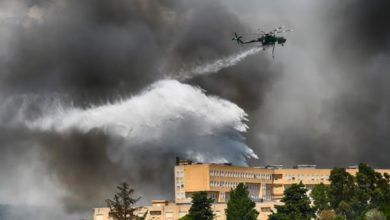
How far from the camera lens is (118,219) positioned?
136625 millimetres

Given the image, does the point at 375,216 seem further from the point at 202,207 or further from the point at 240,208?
the point at 202,207

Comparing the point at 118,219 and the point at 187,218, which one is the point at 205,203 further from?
the point at 118,219

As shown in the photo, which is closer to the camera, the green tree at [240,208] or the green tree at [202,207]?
the green tree at [240,208]

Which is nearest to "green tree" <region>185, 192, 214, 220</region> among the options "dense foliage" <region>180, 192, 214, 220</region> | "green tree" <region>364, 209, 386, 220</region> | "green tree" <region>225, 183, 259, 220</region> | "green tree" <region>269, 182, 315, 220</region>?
"dense foliage" <region>180, 192, 214, 220</region>

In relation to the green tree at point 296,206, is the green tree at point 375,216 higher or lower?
lower

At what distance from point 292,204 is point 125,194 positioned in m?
59.5

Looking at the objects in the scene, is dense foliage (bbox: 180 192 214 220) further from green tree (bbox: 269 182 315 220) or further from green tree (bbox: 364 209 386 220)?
green tree (bbox: 364 209 386 220)

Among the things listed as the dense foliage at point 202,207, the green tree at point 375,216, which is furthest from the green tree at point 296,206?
the green tree at point 375,216

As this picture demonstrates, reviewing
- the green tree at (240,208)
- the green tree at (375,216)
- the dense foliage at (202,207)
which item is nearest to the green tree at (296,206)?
the green tree at (240,208)

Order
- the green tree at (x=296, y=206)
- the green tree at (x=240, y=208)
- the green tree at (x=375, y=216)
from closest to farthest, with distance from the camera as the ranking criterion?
1. the green tree at (x=375, y=216)
2. the green tree at (x=240, y=208)
3. the green tree at (x=296, y=206)

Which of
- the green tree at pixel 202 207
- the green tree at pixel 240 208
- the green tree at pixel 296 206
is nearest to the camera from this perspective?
the green tree at pixel 240 208

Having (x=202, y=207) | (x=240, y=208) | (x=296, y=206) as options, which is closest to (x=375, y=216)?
(x=296, y=206)

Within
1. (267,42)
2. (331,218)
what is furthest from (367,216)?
(267,42)

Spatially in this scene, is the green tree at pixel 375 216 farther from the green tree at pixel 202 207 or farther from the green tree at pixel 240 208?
the green tree at pixel 202 207
